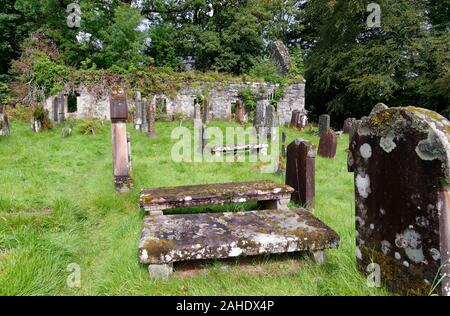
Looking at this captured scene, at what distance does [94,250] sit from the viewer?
4148 mm

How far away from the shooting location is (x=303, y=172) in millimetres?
5531

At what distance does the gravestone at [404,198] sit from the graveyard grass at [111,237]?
0.92 ft

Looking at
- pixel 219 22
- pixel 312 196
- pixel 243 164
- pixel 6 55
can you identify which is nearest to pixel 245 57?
pixel 219 22

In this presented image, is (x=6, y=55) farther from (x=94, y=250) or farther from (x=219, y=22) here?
(x=94, y=250)

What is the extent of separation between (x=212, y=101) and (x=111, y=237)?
18.5 meters

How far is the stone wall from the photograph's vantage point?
21266 mm

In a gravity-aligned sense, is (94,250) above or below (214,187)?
below

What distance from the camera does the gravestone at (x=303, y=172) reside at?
5.43m

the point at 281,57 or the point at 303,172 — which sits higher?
the point at 281,57

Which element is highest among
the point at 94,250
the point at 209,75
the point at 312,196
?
the point at 209,75

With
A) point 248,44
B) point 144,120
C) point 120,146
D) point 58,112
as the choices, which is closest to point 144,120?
point 144,120

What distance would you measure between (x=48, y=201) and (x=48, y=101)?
17.7 metres

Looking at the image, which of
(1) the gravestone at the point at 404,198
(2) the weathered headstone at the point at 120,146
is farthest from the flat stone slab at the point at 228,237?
(2) the weathered headstone at the point at 120,146

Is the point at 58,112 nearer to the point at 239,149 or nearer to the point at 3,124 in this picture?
the point at 3,124
